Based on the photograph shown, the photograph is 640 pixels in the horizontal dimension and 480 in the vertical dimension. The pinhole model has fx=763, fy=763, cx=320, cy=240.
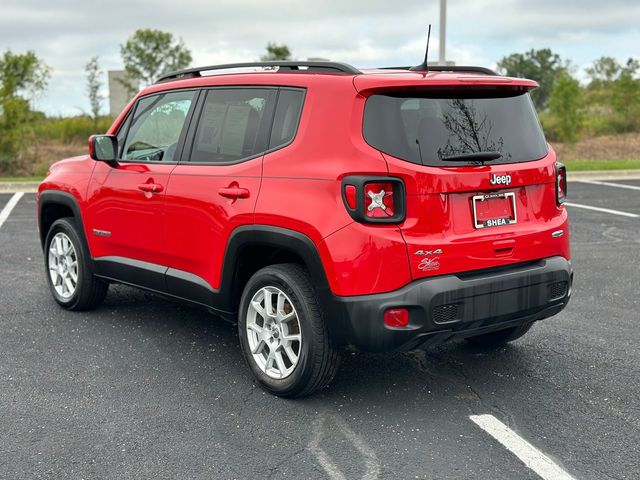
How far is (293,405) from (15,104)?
16.7m

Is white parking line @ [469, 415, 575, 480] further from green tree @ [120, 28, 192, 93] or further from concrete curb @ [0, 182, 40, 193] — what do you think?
green tree @ [120, 28, 192, 93]

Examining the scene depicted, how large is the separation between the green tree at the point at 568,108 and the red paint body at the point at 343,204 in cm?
2309

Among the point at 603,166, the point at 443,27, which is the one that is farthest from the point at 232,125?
the point at 603,166

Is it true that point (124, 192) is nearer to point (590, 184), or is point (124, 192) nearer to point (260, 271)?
point (260, 271)

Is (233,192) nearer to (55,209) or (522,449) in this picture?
(522,449)

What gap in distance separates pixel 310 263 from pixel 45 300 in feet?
11.7

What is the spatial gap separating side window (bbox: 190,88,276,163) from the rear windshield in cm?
79

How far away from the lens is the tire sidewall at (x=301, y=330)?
4109 mm

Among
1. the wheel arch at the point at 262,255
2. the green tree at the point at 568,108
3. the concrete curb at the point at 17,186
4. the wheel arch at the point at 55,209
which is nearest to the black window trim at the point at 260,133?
the wheel arch at the point at 262,255

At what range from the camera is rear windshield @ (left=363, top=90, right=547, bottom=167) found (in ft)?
12.9

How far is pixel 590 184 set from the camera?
16.2 metres

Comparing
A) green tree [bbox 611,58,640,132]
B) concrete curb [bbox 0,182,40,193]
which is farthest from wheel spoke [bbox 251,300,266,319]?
green tree [bbox 611,58,640,132]

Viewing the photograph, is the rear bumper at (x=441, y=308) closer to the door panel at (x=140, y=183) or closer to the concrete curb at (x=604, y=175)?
the door panel at (x=140, y=183)

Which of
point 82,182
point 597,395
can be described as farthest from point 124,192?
point 597,395
